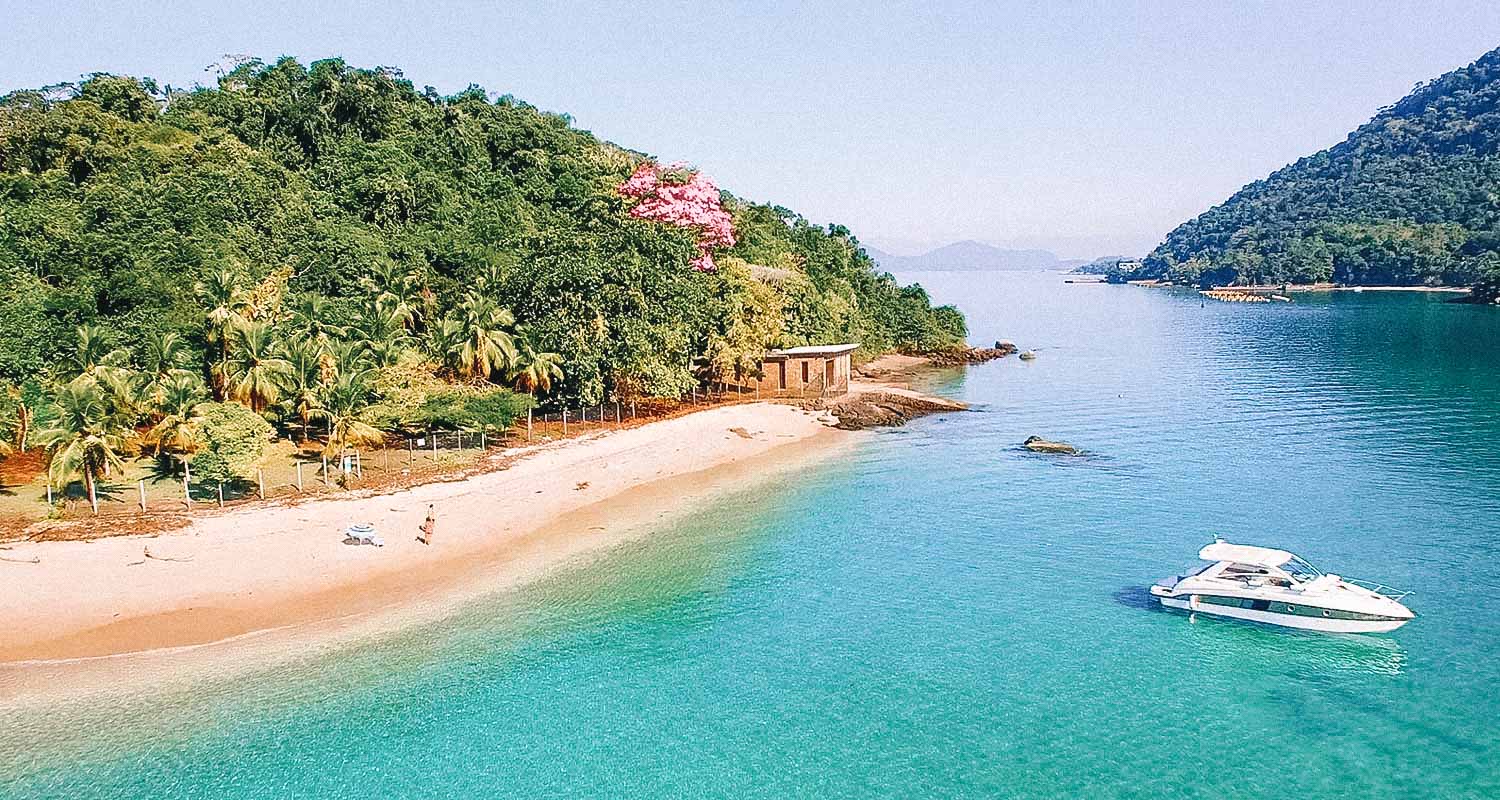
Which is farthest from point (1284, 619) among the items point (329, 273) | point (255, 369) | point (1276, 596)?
point (329, 273)

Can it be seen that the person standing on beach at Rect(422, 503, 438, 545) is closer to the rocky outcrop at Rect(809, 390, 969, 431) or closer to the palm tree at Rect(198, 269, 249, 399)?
the palm tree at Rect(198, 269, 249, 399)

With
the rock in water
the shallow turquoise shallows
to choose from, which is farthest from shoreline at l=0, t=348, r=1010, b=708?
the rock in water

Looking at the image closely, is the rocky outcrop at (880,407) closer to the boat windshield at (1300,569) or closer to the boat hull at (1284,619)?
the boat windshield at (1300,569)

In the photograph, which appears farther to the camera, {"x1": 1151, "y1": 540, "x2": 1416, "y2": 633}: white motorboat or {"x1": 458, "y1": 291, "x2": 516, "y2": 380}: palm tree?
{"x1": 458, "y1": 291, "x2": 516, "y2": 380}: palm tree

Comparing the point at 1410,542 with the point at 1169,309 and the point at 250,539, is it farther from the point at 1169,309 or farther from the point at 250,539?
the point at 1169,309

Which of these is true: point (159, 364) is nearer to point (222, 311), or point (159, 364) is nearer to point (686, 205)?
point (222, 311)
